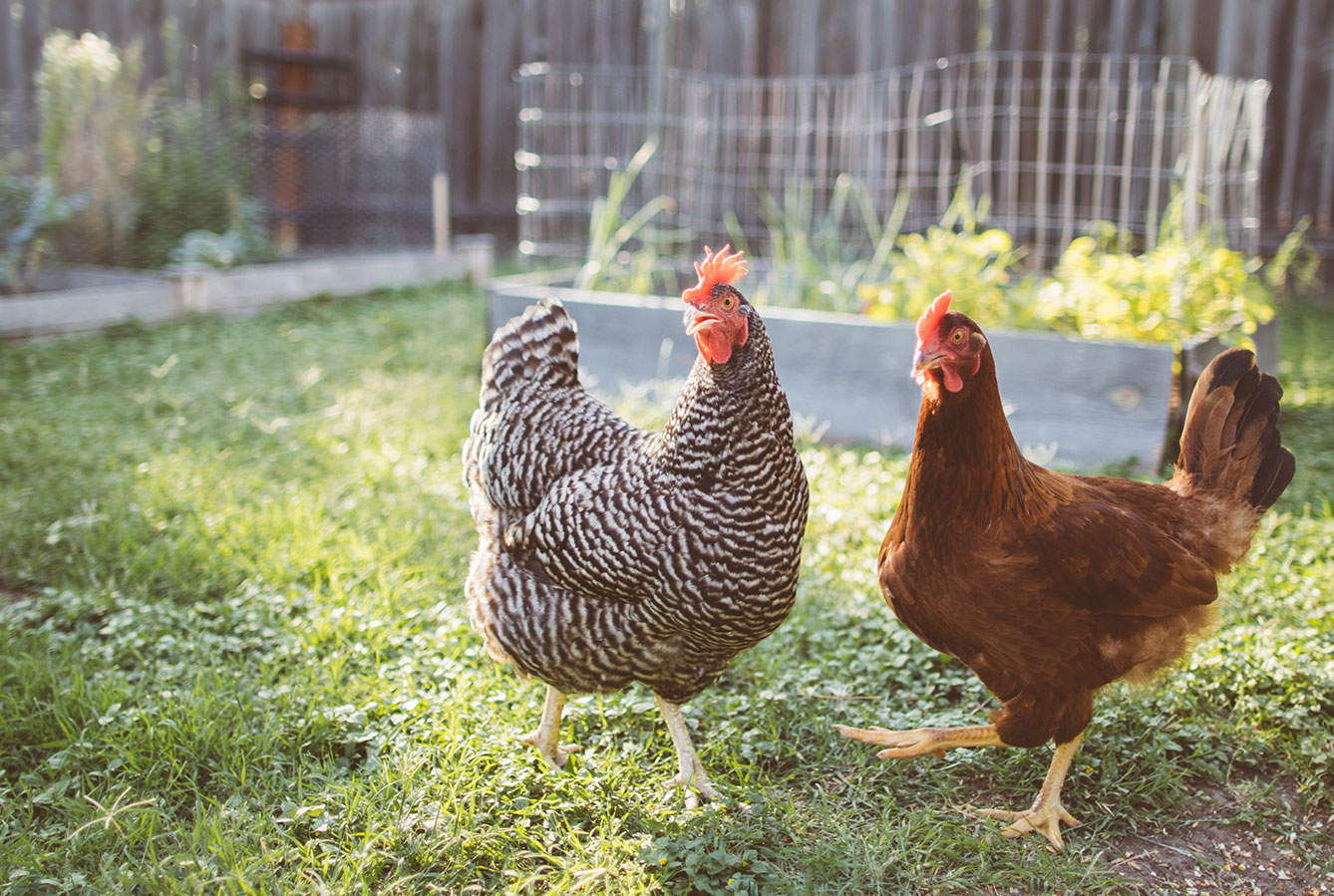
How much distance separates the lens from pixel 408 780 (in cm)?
220

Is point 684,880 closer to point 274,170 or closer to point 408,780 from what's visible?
point 408,780

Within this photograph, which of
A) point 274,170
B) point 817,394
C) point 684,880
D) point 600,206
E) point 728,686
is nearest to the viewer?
point 684,880

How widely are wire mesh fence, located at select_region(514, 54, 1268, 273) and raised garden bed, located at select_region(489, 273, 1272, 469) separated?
31.1 inches

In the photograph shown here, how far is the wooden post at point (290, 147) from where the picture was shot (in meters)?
8.44

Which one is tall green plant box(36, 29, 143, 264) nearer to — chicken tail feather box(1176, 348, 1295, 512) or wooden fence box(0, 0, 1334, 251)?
wooden fence box(0, 0, 1334, 251)

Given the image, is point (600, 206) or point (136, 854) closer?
point (136, 854)

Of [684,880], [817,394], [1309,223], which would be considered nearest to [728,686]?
[684,880]

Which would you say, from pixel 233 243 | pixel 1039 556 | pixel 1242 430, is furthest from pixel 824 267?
pixel 233 243

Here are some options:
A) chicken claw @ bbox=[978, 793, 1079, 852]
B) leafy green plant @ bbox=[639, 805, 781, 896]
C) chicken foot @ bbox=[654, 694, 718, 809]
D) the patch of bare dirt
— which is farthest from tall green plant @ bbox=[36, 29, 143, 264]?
the patch of bare dirt

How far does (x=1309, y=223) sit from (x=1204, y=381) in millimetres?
5985

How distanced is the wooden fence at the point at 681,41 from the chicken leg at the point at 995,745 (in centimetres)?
493

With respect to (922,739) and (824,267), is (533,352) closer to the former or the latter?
(922,739)

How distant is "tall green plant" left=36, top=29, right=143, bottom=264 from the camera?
7156 mm

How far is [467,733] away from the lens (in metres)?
2.44
